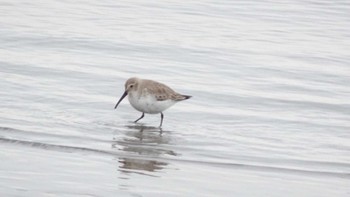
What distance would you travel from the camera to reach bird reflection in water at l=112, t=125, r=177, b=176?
9203mm

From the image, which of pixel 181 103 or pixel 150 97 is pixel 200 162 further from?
pixel 181 103

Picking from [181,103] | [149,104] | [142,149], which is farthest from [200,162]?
[181,103]

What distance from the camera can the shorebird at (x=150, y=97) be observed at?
11938 millimetres

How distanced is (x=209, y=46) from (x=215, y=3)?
417 cm

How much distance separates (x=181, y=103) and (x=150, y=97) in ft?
4.12

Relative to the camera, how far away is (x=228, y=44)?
17016 millimetres

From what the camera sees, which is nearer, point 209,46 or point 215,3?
point 209,46

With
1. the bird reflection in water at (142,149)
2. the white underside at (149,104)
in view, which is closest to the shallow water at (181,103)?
the bird reflection in water at (142,149)

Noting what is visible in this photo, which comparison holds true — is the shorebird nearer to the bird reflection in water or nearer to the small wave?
the bird reflection in water

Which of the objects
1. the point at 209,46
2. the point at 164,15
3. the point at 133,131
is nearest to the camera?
the point at 133,131

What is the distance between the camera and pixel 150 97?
11969 millimetres

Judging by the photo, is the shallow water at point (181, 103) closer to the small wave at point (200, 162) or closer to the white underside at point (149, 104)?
the small wave at point (200, 162)

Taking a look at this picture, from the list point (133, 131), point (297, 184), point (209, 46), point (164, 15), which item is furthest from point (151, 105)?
point (164, 15)

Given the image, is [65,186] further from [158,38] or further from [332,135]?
[158,38]
